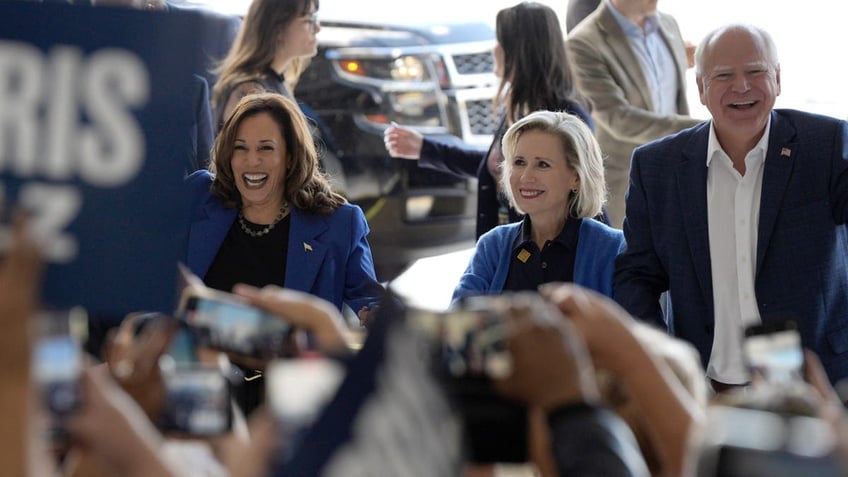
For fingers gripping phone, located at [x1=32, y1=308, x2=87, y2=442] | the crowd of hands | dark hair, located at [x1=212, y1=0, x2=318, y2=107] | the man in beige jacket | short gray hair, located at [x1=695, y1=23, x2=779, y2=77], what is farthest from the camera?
the man in beige jacket

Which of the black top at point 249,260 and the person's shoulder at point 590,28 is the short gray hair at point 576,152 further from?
the person's shoulder at point 590,28

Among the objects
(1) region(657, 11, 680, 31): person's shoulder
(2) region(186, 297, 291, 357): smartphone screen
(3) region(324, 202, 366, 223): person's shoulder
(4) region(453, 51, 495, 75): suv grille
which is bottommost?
(3) region(324, 202, 366, 223): person's shoulder

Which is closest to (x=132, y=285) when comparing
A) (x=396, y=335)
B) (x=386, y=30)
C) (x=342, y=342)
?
(x=342, y=342)

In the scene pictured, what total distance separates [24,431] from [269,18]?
3.70 metres

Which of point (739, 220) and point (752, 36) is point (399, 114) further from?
point (739, 220)

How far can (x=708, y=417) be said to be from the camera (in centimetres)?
171

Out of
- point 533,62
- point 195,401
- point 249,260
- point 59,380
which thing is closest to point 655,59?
point 533,62

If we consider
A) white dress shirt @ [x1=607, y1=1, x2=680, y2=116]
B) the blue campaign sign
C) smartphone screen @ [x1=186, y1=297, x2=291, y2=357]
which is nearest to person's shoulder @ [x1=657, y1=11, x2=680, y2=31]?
white dress shirt @ [x1=607, y1=1, x2=680, y2=116]

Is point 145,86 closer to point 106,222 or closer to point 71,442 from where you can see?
A: point 106,222

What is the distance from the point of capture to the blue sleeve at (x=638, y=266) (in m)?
3.54

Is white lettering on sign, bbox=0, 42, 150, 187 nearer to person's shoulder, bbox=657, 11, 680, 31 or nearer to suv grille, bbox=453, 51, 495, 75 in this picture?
person's shoulder, bbox=657, 11, 680, 31

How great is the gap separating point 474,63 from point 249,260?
2.90m

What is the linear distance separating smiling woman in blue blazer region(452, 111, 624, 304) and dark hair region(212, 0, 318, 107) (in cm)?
100

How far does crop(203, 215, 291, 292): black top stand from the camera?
3.78 metres
